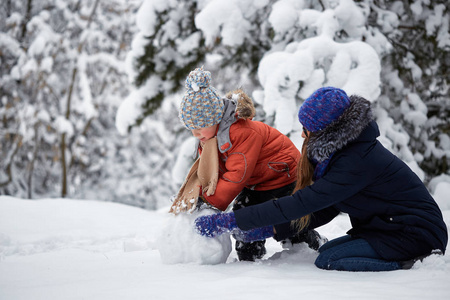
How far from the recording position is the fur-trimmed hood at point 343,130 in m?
2.02

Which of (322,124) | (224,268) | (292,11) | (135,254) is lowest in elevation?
(135,254)

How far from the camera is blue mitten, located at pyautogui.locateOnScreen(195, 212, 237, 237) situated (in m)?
2.27

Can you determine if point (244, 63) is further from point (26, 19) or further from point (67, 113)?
point (26, 19)

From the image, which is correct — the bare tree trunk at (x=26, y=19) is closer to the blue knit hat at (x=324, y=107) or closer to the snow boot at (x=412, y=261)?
the blue knit hat at (x=324, y=107)

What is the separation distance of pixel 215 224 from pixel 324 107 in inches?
37.4

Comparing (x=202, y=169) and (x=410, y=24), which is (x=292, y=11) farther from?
(x=202, y=169)

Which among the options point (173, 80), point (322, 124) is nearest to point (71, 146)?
point (173, 80)

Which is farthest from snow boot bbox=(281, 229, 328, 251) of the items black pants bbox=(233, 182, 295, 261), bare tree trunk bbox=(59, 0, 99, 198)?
bare tree trunk bbox=(59, 0, 99, 198)

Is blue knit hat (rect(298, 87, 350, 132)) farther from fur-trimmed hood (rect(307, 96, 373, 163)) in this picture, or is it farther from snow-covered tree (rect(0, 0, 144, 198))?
snow-covered tree (rect(0, 0, 144, 198))

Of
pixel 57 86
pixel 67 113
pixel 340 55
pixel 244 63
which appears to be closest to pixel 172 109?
pixel 67 113

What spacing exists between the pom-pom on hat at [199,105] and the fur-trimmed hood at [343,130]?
0.71 meters

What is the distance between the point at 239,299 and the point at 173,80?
14.0ft

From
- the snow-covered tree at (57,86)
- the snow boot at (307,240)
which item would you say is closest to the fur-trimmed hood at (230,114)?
the snow boot at (307,240)

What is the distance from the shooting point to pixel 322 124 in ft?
6.94
